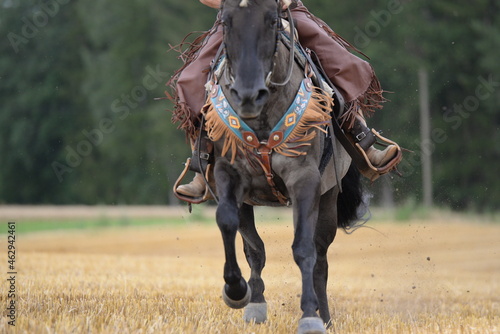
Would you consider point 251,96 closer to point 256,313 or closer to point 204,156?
point 204,156

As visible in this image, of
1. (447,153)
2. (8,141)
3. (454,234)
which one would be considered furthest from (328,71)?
(8,141)

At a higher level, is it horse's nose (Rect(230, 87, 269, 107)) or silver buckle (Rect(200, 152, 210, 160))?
horse's nose (Rect(230, 87, 269, 107))

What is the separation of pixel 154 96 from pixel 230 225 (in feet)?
112

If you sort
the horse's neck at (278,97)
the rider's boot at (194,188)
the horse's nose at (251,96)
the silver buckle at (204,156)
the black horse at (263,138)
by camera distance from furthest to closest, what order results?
1. the rider's boot at (194,188)
2. the silver buckle at (204,156)
3. the horse's neck at (278,97)
4. the black horse at (263,138)
5. the horse's nose at (251,96)

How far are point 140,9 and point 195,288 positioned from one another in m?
32.0

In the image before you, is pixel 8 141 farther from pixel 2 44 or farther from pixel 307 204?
pixel 307 204

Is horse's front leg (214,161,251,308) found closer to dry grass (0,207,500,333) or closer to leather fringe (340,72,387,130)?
dry grass (0,207,500,333)

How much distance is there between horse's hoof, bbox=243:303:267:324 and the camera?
22.9 ft

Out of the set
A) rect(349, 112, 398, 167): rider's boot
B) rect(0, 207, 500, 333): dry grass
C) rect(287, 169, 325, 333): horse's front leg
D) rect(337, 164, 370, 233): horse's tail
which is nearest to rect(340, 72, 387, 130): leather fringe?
rect(349, 112, 398, 167): rider's boot

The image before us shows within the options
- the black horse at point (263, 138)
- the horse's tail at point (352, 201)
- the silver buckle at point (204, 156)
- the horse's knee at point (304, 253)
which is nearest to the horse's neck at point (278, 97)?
the black horse at point (263, 138)

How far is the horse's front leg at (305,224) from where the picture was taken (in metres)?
5.76

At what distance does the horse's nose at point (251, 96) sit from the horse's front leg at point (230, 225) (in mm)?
862

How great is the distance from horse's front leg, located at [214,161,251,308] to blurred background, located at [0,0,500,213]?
1697 cm

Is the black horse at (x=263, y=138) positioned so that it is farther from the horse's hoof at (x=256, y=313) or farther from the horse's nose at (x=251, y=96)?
the horse's hoof at (x=256, y=313)
